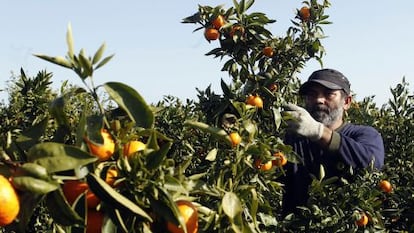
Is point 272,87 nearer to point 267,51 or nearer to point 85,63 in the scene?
point 267,51

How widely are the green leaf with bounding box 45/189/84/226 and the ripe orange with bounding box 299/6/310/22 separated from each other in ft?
7.47

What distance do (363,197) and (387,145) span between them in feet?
4.64

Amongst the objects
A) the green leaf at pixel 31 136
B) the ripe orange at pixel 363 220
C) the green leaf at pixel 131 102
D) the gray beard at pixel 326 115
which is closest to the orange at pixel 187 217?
the green leaf at pixel 131 102

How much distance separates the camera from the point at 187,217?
0.93 meters

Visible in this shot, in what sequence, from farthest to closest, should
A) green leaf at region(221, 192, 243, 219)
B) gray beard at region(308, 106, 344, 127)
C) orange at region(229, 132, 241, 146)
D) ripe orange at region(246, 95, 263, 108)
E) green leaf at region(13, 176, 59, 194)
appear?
1. gray beard at region(308, 106, 344, 127)
2. ripe orange at region(246, 95, 263, 108)
3. orange at region(229, 132, 241, 146)
4. green leaf at region(221, 192, 243, 219)
5. green leaf at region(13, 176, 59, 194)

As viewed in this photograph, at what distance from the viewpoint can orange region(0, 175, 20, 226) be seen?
80cm

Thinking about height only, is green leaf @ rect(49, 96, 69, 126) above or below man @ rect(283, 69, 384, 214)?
above

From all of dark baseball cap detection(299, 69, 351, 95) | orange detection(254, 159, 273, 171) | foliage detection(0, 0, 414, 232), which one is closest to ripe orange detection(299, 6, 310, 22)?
foliage detection(0, 0, 414, 232)

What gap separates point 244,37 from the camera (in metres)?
2.47

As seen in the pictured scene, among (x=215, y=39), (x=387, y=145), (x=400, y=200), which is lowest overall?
(x=400, y=200)

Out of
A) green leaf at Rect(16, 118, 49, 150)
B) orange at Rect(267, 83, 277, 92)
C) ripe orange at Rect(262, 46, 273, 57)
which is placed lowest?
green leaf at Rect(16, 118, 49, 150)

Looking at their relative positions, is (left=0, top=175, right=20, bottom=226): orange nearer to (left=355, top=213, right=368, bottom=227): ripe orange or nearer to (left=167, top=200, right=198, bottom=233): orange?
(left=167, top=200, right=198, bottom=233): orange

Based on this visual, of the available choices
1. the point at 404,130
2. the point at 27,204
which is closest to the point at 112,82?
the point at 27,204

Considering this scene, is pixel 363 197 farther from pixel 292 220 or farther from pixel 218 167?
pixel 218 167
